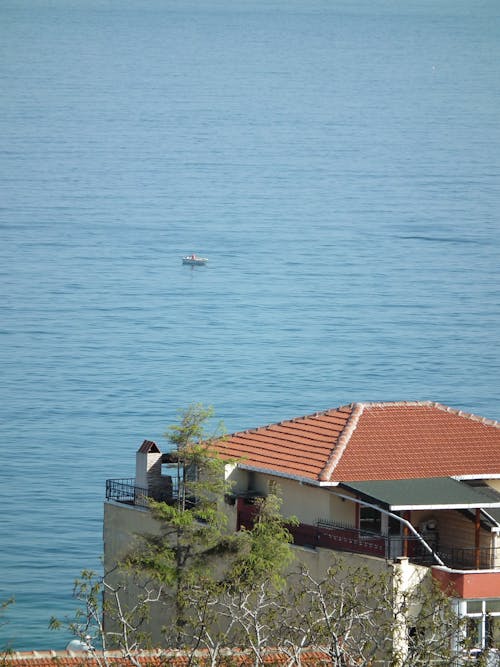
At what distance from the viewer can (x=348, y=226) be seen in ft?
604

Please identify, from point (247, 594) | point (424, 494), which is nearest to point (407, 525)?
point (424, 494)

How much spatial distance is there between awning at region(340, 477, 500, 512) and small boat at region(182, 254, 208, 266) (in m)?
118

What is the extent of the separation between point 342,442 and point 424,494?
2661 mm

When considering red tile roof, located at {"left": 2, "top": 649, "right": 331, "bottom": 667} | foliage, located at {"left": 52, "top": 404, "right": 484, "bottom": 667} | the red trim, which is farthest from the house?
red tile roof, located at {"left": 2, "top": 649, "right": 331, "bottom": 667}

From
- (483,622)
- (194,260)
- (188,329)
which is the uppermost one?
(194,260)

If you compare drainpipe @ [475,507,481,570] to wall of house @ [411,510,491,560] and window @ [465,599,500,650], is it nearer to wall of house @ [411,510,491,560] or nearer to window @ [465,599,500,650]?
wall of house @ [411,510,491,560]

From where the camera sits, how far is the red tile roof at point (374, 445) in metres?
34.8

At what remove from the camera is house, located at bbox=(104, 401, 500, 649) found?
32375 millimetres

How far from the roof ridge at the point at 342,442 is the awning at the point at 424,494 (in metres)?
0.45

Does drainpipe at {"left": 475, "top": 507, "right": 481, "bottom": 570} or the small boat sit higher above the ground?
the small boat

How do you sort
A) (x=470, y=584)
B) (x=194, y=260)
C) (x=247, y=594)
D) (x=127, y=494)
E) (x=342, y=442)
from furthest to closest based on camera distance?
(x=194, y=260) < (x=127, y=494) < (x=342, y=442) < (x=470, y=584) < (x=247, y=594)

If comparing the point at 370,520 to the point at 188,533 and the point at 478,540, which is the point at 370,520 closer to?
the point at 478,540

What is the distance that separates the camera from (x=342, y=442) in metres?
35.5

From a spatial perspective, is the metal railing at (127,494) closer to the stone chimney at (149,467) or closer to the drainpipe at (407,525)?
the stone chimney at (149,467)
